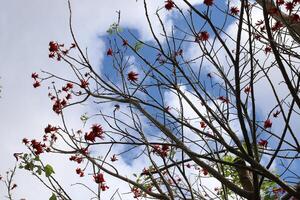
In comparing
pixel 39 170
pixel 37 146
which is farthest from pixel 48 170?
pixel 37 146

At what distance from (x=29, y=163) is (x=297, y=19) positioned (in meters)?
2.73

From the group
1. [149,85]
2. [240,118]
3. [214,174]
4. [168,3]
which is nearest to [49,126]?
[149,85]

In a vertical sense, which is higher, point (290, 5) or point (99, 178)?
point (290, 5)

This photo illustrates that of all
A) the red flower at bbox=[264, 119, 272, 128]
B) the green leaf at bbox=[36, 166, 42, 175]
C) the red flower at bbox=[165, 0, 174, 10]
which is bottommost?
the green leaf at bbox=[36, 166, 42, 175]

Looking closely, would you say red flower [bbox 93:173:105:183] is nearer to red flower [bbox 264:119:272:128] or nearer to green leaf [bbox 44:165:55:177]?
green leaf [bbox 44:165:55:177]

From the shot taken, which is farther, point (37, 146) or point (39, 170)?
point (37, 146)

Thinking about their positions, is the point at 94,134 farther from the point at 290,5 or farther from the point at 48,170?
the point at 290,5

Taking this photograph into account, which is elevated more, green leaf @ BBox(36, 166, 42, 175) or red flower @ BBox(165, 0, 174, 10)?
red flower @ BBox(165, 0, 174, 10)

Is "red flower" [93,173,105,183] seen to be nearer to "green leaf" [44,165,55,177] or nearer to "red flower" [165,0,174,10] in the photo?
"green leaf" [44,165,55,177]

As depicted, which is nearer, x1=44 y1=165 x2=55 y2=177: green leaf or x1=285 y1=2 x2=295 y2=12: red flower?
x1=44 y1=165 x2=55 y2=177: green leaf

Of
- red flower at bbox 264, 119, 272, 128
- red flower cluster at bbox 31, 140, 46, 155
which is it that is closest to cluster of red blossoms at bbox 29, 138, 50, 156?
red flower cluster at bbox 31, 140, 46, 155

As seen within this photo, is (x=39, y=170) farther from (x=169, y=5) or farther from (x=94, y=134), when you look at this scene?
(x=169, y=5)

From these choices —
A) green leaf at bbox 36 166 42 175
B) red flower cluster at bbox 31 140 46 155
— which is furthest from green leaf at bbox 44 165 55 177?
red flower cluster at bbox 31 140 46 155

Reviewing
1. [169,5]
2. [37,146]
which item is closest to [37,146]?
[37,146]
